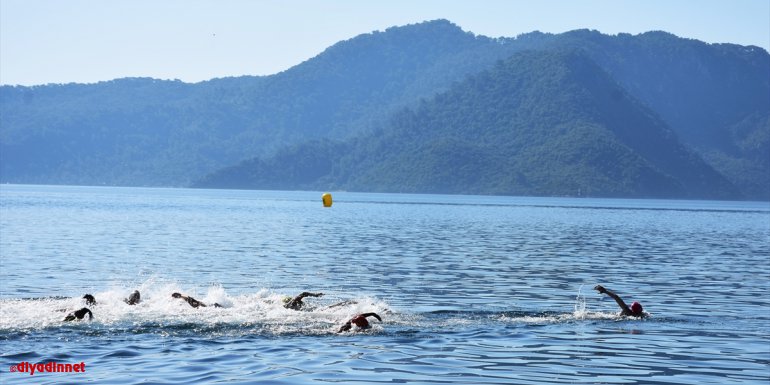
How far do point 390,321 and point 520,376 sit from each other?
819 cm

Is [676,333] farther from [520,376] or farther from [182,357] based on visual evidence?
[182,357]

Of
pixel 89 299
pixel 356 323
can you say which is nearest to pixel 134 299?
pixel 89 299

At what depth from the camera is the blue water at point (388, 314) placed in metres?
22.5

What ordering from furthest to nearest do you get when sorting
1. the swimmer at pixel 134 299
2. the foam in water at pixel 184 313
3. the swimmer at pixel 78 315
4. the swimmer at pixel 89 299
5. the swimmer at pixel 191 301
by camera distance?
the swimmer at pixel 134 299, the swimmer at pixel 191 301, the swimmer at pixel 89 299, the foam in water at pixel 184 313, the swimmer at pixel 78 315

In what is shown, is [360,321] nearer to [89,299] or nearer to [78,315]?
[78,315]

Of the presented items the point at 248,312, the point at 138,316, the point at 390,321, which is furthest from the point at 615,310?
the point at 138,316

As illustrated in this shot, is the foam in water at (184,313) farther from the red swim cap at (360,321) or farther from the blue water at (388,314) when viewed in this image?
the red swim cap at (360,321)

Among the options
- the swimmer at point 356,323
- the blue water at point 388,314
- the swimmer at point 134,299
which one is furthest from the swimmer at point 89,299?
the swimmer at point 356,323

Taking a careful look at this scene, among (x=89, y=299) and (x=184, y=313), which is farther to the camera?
(x=184, y=313)

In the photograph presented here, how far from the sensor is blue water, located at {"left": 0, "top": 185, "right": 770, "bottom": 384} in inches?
886

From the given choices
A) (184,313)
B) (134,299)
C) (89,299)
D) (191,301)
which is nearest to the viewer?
(89,299)

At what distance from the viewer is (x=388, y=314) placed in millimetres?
31094

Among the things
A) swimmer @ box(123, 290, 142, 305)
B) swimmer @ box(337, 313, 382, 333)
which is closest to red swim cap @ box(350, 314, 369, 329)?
swimmer @ box(337, 313, 382, 333)

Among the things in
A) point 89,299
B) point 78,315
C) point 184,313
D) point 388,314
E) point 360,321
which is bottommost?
point 388,314
